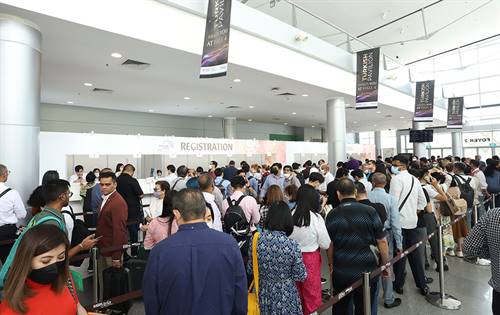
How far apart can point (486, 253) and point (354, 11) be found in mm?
12120

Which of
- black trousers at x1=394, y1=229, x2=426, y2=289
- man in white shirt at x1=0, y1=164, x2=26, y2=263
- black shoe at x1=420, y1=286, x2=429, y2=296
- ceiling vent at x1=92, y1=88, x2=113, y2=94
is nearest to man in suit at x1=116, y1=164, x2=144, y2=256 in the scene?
man in white shirt at x1=0, y1=164, x2=26, y2=263

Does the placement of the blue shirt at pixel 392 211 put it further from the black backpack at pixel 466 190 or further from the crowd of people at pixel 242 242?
the black backpack at pixel 466 190

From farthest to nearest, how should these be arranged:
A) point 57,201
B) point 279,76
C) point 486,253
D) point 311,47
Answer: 1. point 311,47
2. point 279,76
3. point 57,201
4. point 486,253

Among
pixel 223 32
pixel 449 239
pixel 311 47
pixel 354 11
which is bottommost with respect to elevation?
pixel 449 239

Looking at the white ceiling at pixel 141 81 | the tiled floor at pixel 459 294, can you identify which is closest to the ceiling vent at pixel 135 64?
the white ceiling at pixel 141 81

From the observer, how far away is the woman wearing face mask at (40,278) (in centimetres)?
138

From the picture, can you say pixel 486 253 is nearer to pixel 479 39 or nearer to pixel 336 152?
pixel 336 152

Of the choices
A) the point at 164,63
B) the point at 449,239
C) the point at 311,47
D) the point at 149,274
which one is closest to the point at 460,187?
the point at 449,239

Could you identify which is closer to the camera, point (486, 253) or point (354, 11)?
point (486, 253)

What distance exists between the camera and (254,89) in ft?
34.3

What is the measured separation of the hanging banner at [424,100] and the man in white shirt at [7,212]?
46.8 feet

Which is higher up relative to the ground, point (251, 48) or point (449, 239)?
point (251, 48)

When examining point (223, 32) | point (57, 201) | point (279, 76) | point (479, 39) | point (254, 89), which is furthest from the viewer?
point (479, 39)

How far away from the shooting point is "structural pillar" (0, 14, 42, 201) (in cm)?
453
